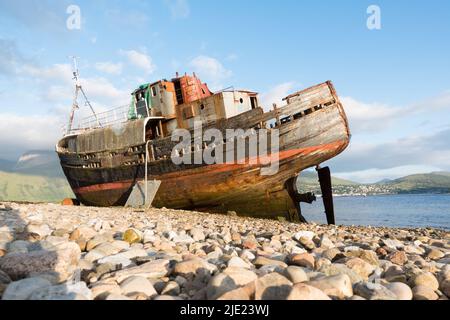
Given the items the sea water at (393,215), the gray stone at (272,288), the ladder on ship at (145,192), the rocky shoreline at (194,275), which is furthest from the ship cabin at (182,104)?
the sea water at (393,215)

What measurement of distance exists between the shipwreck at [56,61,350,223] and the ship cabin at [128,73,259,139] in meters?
0.05

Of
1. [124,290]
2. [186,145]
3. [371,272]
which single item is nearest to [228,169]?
[186,145]

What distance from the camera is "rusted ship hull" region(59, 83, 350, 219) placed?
1496 cm

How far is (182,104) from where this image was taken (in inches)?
705

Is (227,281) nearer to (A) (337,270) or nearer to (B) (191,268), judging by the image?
(B) (191,268)

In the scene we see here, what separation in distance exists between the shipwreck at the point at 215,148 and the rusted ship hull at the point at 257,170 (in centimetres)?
4

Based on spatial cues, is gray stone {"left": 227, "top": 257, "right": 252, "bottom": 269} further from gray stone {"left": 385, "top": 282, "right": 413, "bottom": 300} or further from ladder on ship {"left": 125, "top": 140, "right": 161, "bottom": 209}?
ladder on ship {"left": 125, "top": 140, "right": 161, "bottom": 209}

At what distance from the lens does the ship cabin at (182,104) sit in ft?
54.7

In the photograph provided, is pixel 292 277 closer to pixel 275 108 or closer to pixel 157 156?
pixel 275 108

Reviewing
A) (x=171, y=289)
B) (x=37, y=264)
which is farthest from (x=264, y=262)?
(x=37, y=264)

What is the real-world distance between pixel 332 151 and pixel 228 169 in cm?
484

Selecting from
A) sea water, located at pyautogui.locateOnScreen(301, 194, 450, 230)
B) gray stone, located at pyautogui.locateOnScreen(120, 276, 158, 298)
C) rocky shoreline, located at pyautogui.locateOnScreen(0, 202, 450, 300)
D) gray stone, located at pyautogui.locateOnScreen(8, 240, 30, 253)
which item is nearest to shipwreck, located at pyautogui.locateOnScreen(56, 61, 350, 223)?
rocky shoreline, located at pyautogui.locateOnScreen(0, 202, 450, 300)

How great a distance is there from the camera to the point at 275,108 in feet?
49.4

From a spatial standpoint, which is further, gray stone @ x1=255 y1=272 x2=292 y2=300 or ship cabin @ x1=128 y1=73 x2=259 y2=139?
ship cabin @ x1=128 y1=73 x2=259 y2=139
